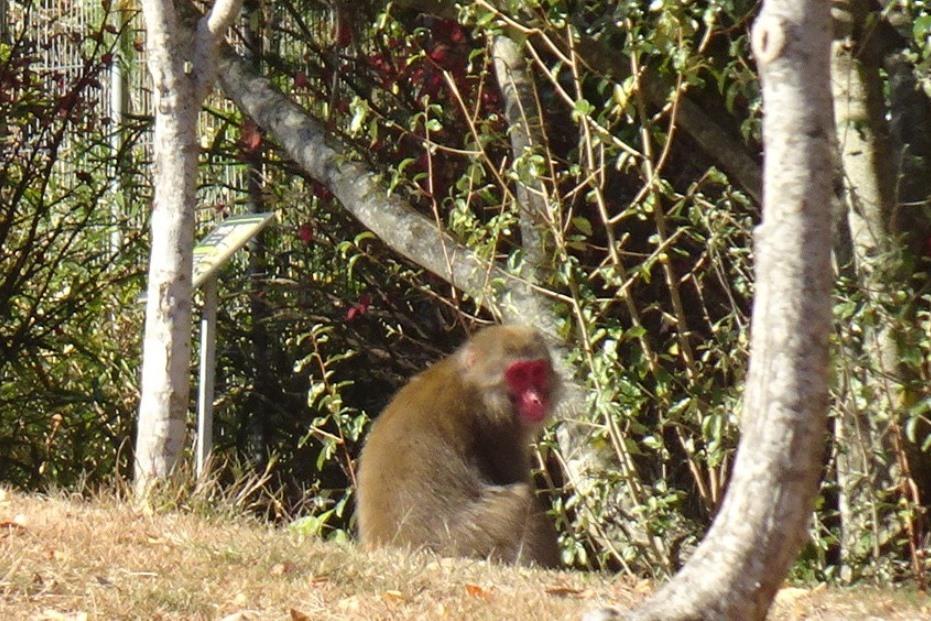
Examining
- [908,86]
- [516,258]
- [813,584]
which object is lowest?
[813,584]

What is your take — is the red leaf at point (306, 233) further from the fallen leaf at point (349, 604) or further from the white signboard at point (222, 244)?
the fallen leaf at point (349, 604)

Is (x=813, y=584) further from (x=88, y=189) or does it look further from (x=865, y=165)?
(x=88, y=189)

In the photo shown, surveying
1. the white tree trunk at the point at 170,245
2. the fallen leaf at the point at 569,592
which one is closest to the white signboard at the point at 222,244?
the white tree trunk at the point at 170,245

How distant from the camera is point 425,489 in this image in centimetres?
684

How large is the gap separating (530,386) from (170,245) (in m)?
1.77

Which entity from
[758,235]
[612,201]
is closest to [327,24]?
[612,201]

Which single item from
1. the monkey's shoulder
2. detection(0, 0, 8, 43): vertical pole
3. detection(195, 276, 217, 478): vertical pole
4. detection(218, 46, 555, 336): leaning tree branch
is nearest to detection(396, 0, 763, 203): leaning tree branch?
detection(218, 46, 555, 336): leaning tree branch

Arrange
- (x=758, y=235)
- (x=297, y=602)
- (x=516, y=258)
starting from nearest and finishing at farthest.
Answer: (x=758, y=235) < (x=297, y=602) < (x=516, y=258)

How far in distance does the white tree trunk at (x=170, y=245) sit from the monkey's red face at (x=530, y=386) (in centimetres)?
151

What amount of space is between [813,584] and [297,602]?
7.80 ft

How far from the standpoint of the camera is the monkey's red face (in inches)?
278

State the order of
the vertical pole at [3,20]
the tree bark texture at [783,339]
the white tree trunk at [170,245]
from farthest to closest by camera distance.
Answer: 1. the vertical pole at [3,20]
2. the white tree trunk at [170,245]
3. the tree bark texture at [783,339]

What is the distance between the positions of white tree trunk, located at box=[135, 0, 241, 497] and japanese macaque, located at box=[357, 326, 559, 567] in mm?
993

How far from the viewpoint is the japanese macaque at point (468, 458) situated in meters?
6.84
